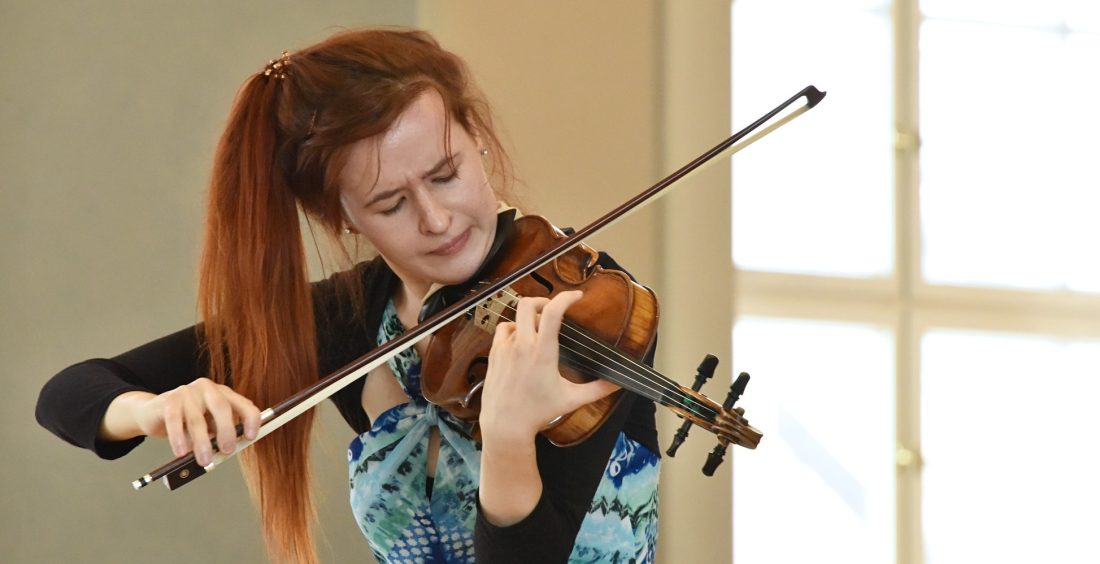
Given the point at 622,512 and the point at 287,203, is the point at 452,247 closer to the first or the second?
the point at 287,203

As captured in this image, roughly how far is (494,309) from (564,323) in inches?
3.1

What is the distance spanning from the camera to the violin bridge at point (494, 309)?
3.81ft

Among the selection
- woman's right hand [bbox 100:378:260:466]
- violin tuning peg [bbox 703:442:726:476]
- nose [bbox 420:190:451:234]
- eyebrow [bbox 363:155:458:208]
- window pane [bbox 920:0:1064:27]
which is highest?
window pane [bbox 920:0:1064:27]

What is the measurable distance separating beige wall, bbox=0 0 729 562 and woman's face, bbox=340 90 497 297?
0.64 metres

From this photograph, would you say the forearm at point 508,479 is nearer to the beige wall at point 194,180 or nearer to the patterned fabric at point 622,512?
the patterned fabric at point 622,512

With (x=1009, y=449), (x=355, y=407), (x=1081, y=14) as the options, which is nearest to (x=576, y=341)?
(x=355, y=407)

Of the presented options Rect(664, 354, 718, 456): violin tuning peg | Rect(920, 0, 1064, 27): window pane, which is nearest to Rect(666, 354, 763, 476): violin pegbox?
Rect(664, 354, 718, 456): violin tuning peg

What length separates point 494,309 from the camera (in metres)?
1.17

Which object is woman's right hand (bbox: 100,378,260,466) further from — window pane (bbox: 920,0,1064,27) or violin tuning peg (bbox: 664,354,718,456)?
window pane (bbox: 920,0,1064,27)

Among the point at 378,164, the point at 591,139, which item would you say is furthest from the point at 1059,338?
the point at 378,164

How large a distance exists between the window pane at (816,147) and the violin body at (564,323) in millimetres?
971

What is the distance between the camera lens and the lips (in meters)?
1.17

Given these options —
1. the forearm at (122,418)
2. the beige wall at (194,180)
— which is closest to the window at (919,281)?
the beige wall at (194,180)

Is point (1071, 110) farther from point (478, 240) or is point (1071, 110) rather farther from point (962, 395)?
point (478, 240)
